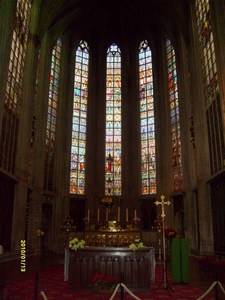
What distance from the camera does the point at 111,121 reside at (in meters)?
27.1

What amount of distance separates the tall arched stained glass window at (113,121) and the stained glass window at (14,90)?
9.47m

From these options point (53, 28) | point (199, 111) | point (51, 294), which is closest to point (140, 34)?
point (53, 28)

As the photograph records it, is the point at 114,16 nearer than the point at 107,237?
No

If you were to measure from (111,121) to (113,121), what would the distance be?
0.18 metres

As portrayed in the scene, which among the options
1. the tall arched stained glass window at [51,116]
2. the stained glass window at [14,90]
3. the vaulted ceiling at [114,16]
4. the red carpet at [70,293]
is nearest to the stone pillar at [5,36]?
the stained glass window at [14,90]

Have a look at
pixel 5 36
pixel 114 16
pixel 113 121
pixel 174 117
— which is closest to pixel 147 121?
pixel 174 117

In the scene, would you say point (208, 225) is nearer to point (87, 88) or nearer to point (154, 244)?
point (154, 244)

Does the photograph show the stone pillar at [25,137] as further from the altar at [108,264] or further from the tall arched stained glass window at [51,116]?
the altar at [108,264]

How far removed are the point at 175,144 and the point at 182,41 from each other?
7970mm

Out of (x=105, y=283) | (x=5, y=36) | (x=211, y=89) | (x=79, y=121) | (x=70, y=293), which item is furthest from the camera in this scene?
(x=79, y=121)

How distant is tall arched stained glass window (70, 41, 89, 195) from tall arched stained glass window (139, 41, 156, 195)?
503 cm

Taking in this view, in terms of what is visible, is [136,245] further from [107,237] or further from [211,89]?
[211,89]

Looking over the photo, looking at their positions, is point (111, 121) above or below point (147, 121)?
above

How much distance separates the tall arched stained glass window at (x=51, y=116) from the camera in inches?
917
